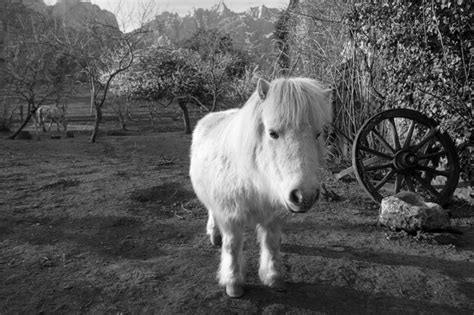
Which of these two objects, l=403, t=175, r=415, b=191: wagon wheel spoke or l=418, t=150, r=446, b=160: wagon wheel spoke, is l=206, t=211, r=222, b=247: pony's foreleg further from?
l=418, t=150, r=446, b=160: wagon wheel spoke

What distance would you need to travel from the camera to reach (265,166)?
2.27 m

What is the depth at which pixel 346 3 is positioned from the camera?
244 inches

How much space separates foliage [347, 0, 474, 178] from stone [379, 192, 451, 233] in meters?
1.23

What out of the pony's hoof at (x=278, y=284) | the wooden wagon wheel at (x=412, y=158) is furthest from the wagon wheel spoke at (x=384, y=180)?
the pony's hoof at (x=278, y=284)

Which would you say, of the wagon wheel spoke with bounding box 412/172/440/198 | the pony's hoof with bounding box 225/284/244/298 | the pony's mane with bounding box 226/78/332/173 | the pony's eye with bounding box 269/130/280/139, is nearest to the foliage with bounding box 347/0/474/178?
the wagon wheel spoke with bounding box 412/172/440/198

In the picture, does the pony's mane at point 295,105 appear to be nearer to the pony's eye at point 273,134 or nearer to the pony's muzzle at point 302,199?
the pony's eye at point 273,134

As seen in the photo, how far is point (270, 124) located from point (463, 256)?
3.13 metres

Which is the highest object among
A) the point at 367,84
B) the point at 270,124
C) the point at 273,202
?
the point at 367,84

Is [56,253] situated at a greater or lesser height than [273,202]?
lesser

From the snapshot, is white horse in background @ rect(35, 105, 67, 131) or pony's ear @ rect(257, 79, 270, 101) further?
white horse in background @ rect(35, 105, 67, 131)

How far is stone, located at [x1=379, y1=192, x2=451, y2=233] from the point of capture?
3.85 metres

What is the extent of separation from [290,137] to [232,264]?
1.44 m

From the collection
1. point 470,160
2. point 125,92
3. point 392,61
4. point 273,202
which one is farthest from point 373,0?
point 125,92

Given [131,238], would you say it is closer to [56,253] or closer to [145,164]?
[56,253]
